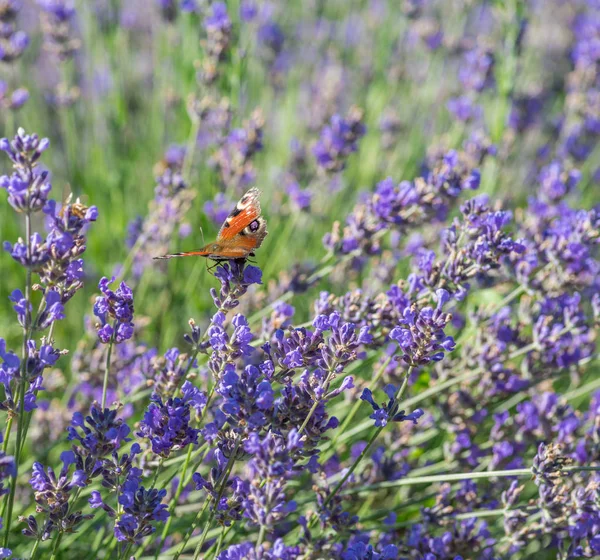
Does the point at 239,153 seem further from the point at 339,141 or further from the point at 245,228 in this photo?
the point at 245,228

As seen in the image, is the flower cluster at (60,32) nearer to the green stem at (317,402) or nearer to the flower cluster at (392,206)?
the flower cluster at (392,206)

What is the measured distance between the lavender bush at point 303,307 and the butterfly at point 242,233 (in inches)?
3.0

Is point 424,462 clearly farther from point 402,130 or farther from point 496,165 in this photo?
point 402,130

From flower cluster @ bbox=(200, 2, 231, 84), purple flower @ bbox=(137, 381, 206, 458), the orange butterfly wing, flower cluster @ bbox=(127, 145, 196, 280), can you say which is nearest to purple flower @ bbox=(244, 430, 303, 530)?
purple flower @ bbox=(137, 381, 206, 458)

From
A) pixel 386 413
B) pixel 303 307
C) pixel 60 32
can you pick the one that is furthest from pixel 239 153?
pixel 386 413

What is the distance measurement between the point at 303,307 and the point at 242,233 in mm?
1734

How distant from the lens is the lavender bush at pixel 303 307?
1.50 m

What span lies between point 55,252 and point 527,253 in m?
1.49

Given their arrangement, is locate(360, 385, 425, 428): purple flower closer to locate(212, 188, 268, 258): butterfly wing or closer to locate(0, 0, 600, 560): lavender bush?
locate(0, 0, 600, 560): lavender bush

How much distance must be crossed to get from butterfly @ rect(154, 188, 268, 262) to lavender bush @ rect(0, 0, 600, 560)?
77 mm

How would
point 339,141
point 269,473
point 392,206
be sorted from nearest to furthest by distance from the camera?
point 269,473 → point 392,206 → point 339,141

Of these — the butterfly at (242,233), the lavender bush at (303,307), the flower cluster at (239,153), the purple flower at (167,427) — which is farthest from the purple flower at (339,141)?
the purple flower at (167,427)

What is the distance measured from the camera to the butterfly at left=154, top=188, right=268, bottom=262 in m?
1.57

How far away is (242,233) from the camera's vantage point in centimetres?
169
